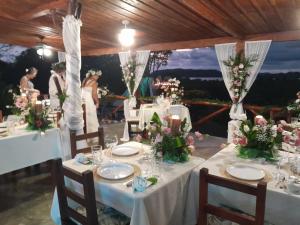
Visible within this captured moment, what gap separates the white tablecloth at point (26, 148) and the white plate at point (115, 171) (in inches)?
58.2

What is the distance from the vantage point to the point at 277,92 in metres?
7.25

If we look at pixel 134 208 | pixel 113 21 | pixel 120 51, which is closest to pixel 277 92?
pixel 120 51

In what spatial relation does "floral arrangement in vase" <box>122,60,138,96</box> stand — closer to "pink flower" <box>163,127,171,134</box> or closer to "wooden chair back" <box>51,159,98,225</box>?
"pink flower" <box>163,127,171,134</box>

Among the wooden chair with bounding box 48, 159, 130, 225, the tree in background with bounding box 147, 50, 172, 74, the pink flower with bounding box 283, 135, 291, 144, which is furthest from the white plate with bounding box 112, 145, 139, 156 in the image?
the tree in background with bounding box 147, 50, 172, 74

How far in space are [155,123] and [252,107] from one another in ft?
12.6

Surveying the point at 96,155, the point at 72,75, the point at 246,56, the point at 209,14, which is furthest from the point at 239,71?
the point at 96,155

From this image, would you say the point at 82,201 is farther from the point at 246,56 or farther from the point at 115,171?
the point at 246,56

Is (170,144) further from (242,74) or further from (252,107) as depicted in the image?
(252,107)

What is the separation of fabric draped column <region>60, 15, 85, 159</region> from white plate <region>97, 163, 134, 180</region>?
123cm

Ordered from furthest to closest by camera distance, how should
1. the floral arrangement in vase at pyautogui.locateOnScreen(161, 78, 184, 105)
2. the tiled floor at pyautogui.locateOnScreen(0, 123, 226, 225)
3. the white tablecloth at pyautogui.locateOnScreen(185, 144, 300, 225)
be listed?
1. the floral arrangement in vase at pyautogui.locateOnScreen(161, 78, 184, 105)
2. the tiled floor at pyautogui.locateOnScreen(0, 123, 226, 225)
3. the white tablecloth at pyautogui.locateOnScreen(185, 144, 300, 225)

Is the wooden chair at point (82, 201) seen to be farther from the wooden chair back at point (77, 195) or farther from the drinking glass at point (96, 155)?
the drinking glass at point (96, 155)

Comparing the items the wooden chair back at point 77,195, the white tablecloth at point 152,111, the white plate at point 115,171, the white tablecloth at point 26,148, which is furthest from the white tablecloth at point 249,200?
the white tablecloth at point 152,111

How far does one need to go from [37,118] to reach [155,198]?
2116 millimetres

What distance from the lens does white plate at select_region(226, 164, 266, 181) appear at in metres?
1.63
